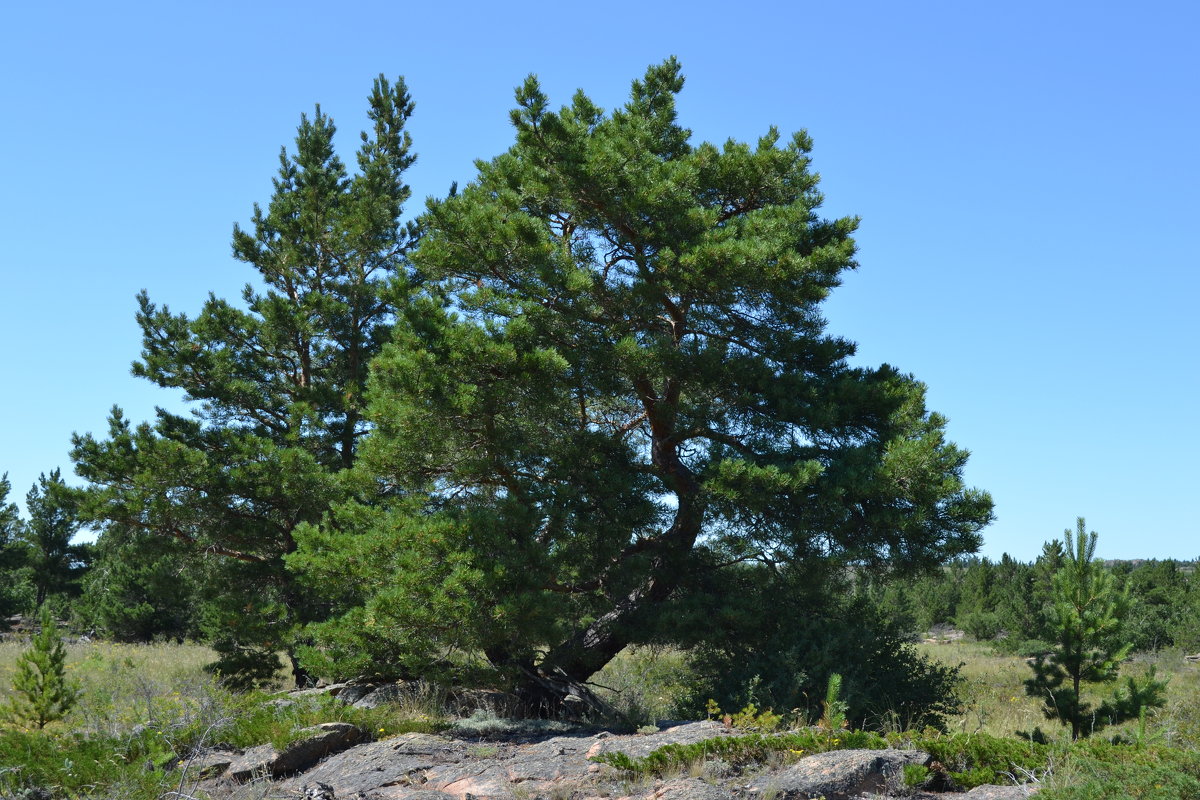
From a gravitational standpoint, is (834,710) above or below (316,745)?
above

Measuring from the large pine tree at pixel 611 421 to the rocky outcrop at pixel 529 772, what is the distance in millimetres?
1607

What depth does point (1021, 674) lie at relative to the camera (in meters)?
22.4

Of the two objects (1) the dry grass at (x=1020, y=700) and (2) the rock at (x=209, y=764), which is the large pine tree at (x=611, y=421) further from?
(1) the dry grass at (x=1020, y=700)

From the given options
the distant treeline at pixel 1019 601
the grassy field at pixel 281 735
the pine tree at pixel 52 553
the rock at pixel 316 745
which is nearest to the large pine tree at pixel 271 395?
the grassy field at pixel 281 735

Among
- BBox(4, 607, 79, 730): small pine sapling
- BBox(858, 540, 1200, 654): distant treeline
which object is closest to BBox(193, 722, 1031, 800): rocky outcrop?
BBox(4, 607, 79, 730): small pine sapling

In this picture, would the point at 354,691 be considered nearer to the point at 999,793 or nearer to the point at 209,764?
the point at 209,764

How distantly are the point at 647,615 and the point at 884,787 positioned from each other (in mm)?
5330

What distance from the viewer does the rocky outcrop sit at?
700 centimetres

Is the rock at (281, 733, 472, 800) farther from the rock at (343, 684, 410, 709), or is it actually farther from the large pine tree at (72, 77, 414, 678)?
the large pine tree at (72, 77, 414, 678)

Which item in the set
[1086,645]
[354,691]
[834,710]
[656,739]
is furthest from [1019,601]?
[656,739]

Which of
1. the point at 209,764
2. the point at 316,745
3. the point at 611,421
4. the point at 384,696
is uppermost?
the point at 611,421

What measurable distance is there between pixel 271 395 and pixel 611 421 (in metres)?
7.82

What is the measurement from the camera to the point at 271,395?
59.6ft

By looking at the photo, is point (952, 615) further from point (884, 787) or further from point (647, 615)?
point (884, 787)
